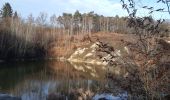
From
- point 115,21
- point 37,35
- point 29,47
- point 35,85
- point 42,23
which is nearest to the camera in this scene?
point 35,85

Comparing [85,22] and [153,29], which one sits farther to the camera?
[85,22]

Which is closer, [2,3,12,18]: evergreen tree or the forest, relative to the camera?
the forest

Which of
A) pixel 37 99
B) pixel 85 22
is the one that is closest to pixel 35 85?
pixel 37 99

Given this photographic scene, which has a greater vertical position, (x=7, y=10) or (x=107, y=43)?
(x=7, y=10)

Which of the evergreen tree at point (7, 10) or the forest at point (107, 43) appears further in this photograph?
the evergreen tree at point (7, 10)

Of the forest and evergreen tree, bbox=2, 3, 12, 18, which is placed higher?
evergreen tree, bbox=2, 3, 12, 18

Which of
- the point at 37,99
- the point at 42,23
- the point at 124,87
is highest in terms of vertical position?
the point at 42,23

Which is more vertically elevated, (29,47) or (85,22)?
(85,22)

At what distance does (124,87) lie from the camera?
4.02 meters

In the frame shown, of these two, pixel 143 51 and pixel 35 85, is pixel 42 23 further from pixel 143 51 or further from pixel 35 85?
pixel 143 51

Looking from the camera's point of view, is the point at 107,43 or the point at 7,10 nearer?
the point at 107,43

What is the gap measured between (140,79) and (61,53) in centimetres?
7594

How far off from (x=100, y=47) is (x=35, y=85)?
85.3ft

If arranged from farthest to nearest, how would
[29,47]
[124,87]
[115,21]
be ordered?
[115,21]
[29,47]
[124,87]
